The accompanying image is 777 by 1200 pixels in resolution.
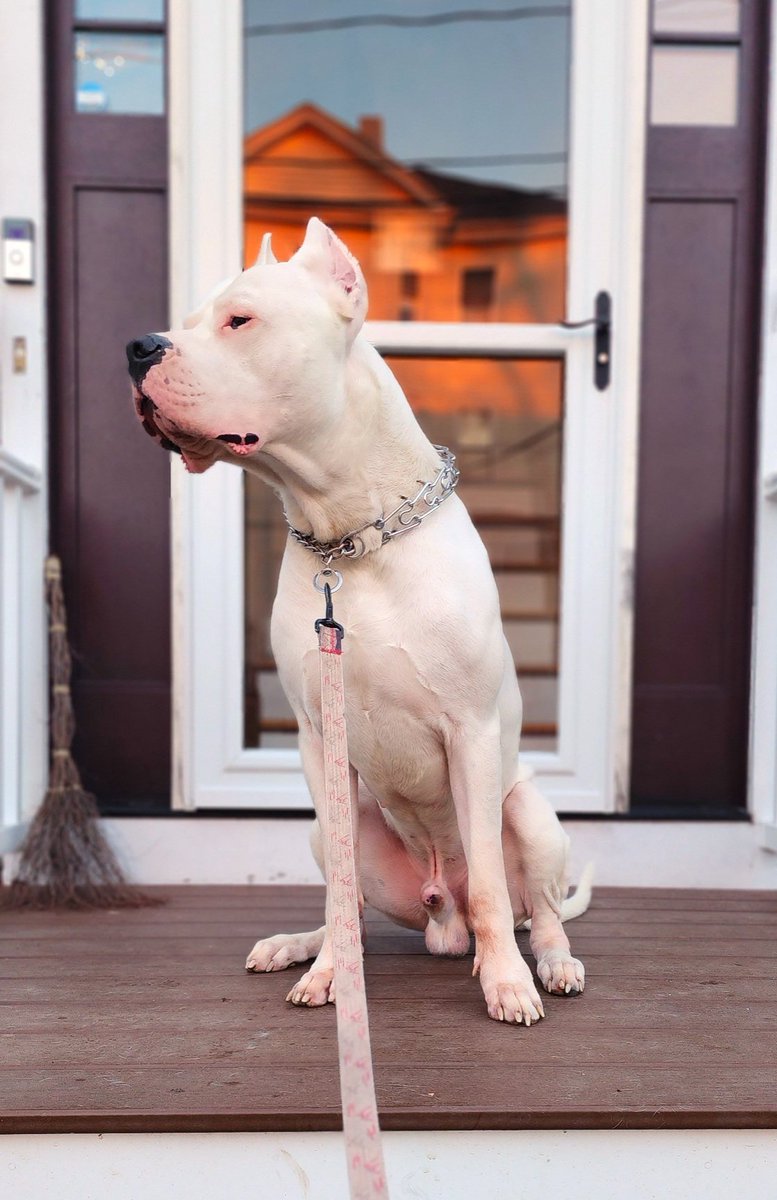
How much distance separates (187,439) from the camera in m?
1.31

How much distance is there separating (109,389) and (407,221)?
1.43 meters

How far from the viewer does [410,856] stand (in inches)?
68.1

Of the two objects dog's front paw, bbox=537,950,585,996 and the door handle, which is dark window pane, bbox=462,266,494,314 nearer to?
the door handle

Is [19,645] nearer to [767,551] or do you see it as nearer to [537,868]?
[537,868]

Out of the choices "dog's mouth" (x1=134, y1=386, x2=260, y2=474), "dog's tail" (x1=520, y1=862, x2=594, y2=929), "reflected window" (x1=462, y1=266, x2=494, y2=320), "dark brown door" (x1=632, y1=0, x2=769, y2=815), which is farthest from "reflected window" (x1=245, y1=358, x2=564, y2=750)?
"dog's mouth" (x1=134, y1=386, x2=260, y2=474)

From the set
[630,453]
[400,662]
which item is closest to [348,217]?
[630,453]

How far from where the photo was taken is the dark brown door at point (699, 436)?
2629 mm

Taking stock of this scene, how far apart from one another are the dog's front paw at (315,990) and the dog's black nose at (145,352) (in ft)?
3.12

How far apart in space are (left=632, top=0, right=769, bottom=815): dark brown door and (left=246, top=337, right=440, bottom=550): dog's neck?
137cm

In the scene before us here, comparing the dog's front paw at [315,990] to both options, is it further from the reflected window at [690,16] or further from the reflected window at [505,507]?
the reflected window at [690,16]

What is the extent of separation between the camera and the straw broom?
7.44ft

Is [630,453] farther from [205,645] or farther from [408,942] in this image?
→ [408,942]

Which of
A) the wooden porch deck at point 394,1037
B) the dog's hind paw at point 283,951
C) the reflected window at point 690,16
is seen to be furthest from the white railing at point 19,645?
the reflected window at point 690,16

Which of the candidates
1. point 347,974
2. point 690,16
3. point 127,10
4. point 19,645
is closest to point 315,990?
point 347,974
